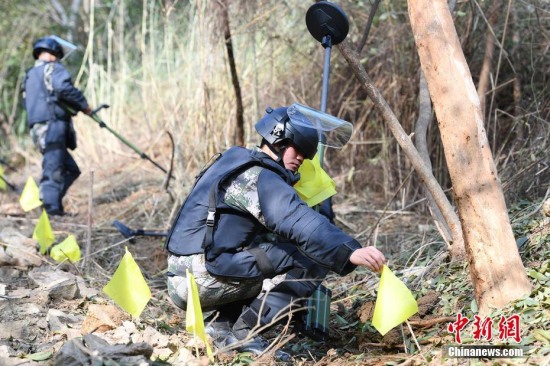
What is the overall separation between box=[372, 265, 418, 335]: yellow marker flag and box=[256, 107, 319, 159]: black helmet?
2.52 feet

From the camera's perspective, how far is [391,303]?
11.0 ft

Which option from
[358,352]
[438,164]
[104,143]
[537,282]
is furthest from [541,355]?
[104,143]

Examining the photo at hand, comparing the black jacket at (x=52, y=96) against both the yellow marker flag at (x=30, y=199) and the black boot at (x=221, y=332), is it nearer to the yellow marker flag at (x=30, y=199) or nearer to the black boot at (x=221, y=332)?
the yellow marker flag at (x=30, y=199)

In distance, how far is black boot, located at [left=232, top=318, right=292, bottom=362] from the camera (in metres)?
3.73

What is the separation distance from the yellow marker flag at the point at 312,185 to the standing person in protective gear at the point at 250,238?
0.17m

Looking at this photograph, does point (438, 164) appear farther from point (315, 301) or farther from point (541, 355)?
point (541, 355)

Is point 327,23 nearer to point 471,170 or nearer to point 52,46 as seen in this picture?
point 471,170

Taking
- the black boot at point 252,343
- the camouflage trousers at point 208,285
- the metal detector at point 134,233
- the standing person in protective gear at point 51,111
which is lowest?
the black boot at point 252,343

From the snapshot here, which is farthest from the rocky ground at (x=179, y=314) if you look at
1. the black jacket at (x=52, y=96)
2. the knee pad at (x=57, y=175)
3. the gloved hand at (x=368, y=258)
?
the black jacket at (x=52, y=96)

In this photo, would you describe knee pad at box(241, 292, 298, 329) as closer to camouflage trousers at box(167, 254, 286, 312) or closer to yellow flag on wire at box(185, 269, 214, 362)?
camouflage trousers at box(167, 254, 286, 312)

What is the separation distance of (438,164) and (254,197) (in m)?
3.25

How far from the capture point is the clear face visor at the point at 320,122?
3.82m

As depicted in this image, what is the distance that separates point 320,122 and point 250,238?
671 millimetres

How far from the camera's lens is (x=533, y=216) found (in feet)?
14.6
